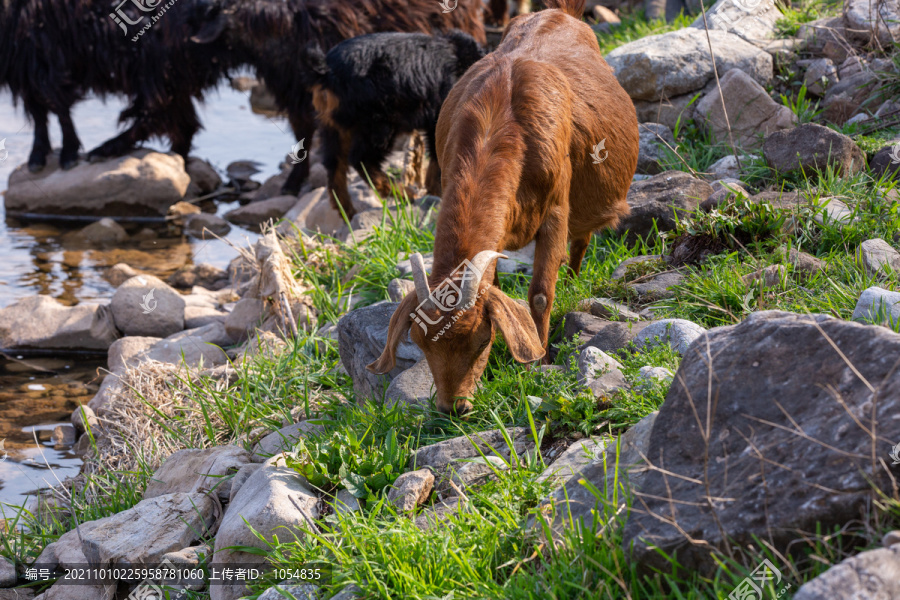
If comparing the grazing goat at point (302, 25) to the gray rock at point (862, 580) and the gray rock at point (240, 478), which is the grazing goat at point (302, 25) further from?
the gray rock at point (862, 580)

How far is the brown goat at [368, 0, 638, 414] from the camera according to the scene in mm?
3131

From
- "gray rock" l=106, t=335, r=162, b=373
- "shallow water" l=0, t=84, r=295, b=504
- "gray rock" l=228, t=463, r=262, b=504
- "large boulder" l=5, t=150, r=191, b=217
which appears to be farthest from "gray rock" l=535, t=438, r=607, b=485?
"large boulder" l=5, t=150, r=191, b=217

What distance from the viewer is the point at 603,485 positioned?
2.65 meters

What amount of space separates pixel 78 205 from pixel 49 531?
632 cm

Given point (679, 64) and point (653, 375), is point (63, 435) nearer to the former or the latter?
point (653, 375)

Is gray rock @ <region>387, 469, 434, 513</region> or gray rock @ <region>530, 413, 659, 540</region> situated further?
gray rock @ <region>387, 469, 434, 513</region>

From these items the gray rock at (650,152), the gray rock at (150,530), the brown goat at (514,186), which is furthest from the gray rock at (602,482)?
the gray rock at (650,152)

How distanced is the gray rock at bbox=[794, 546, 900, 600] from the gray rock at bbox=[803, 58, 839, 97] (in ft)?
17.4

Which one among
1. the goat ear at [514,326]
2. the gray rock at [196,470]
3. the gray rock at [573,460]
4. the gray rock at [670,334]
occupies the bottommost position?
the gray rock at [196,470]

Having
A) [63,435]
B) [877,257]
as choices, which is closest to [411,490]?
[877,257]

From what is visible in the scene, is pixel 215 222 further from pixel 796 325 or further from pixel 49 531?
pixel 796 325

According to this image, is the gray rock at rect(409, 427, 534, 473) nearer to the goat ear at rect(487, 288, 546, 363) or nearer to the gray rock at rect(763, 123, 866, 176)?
the goat ear at rect(487, 288, 546, 363)

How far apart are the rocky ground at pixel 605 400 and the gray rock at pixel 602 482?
0.5 inches

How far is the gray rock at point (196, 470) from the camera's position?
12.0 ft
